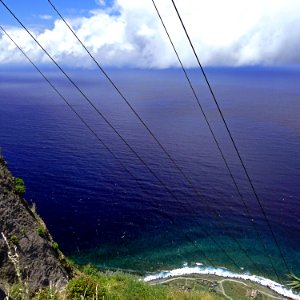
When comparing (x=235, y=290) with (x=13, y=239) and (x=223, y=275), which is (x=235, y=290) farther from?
(x=13, y=239)

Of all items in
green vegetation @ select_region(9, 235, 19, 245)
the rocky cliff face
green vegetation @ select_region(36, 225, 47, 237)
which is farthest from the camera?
green vegetation @ select_region(36, 225, 47, 237)

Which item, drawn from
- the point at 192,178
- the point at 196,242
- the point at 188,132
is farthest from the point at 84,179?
the point at 188,132

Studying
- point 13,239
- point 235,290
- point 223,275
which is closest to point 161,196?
point 223,275

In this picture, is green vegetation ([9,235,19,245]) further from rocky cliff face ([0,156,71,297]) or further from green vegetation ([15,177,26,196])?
green vegetation ([15,177,26,196])

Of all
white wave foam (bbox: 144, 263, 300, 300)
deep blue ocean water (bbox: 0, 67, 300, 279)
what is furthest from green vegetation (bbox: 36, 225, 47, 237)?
deep blue ocean water (bbox: 0, 67, 300, 279)

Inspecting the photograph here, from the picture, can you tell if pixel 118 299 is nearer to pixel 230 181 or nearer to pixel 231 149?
pixel 230 181
